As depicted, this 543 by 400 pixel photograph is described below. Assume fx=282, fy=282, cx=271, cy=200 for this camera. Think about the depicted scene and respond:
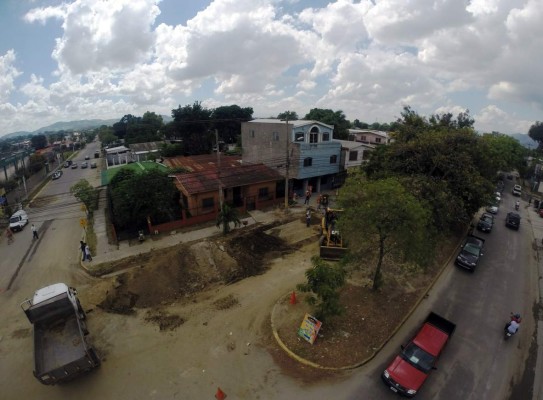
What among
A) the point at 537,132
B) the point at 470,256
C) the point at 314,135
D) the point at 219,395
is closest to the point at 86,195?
the point at 314,135

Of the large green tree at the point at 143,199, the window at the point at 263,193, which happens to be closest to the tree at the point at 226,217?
the large green tree at the point at 143,199

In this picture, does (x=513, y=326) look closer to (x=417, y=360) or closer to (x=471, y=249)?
(x=417, y=360)

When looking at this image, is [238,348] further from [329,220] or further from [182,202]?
[182,202]

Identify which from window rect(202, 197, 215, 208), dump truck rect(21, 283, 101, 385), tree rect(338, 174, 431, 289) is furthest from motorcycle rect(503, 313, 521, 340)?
window rect(202, 197, 215, 208)

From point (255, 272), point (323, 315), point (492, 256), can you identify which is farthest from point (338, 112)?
point (323, 315)

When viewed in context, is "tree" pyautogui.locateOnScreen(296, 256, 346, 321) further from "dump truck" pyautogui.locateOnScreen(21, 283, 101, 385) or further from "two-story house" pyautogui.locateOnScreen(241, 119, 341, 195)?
"two-story house" pyautogui.locateOnScreen(241, 119, 341, 195)

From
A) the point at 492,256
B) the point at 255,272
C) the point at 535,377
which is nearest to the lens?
the point at 535,377

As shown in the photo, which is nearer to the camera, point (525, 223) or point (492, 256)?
point (492, 256)
